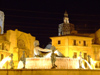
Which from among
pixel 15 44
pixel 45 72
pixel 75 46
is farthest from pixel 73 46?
pixel 45 72

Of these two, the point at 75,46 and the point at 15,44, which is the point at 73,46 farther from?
the point at 15,44

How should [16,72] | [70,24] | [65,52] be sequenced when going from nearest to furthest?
[16,72]
[65,52]
[70,24]

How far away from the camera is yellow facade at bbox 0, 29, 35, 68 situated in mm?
42125

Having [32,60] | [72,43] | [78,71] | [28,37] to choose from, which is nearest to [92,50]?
[72,43]

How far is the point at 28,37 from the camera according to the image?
50594mm

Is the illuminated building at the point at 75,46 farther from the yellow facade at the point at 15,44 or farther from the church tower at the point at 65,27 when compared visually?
the church tower at the point at 65,27

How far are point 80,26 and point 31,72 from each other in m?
54.0

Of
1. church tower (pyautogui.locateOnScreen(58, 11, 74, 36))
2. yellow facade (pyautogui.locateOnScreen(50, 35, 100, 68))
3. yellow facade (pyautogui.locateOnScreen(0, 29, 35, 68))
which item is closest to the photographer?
yellow facade (pyautogui.locateOnScreen(50, 35, 100, 68))

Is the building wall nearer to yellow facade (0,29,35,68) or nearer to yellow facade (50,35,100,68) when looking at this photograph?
yellow facade (0,29,35,68)

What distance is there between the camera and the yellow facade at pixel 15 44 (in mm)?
42125

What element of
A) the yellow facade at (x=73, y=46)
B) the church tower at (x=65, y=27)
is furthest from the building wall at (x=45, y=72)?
the church tower at (x=65, y=27)

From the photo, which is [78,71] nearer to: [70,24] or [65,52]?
[65,52]

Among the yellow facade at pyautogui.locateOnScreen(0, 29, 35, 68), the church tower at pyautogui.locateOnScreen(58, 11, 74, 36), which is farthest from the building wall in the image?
the church tower at pyautogui.locateOnScreen(58, 11, 74, 36)

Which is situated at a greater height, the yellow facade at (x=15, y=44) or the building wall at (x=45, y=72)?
the yellow facade at (x=15, y=44)
